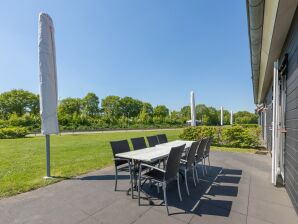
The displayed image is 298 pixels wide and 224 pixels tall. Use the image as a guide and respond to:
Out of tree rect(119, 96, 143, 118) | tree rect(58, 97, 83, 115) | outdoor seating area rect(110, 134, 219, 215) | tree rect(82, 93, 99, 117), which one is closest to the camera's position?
outdoor seating area rect(110, 134, 219, 215)

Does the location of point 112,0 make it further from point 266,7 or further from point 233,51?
point 233,51

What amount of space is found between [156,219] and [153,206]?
37cm

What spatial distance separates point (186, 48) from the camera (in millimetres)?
11047

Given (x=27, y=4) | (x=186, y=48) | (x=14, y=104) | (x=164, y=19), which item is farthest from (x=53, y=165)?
(x=14, y=104)

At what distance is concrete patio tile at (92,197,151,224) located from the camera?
2.33m

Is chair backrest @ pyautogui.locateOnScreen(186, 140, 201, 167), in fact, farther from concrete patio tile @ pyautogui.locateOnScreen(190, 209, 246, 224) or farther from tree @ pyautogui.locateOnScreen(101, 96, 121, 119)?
tree @ pyautogui.locateOnScreen(101, 96, 121, 119)

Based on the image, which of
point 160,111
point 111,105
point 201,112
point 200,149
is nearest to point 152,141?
point 200,149

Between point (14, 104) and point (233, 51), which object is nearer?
point (233, 51)

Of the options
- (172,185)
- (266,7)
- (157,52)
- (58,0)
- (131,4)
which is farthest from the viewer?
(157,52)

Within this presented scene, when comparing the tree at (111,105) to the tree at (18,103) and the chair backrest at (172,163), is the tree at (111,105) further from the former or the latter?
the chair backrest at (172,163)

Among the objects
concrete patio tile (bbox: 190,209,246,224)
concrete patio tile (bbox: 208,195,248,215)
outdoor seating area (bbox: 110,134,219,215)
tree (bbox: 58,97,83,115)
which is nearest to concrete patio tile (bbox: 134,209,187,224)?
outdoor seating area (bbox: 110,134,219,215)

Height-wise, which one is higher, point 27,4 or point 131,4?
point 131,4

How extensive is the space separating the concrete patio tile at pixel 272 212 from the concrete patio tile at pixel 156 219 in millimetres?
1072

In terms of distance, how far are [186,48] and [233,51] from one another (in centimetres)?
266
